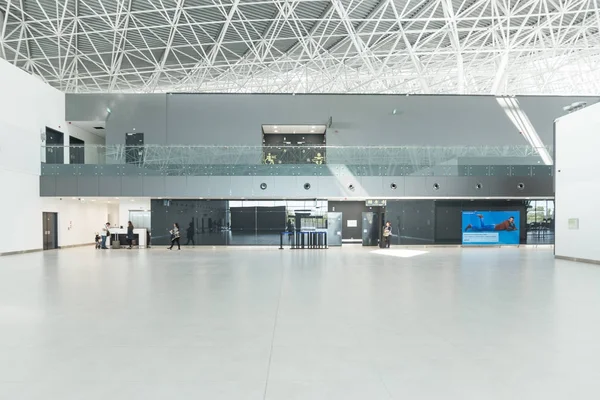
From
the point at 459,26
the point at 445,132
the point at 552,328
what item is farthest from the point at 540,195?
the point at 552,328

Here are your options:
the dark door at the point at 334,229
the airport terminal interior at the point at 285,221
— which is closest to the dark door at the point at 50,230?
the airport terminal interior at the point at 285,221

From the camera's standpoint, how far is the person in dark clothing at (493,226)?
31.4 m

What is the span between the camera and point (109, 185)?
28.5 metres

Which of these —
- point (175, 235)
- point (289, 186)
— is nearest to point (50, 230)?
point (175, 235)

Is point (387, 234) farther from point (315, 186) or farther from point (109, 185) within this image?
point (109, 185)

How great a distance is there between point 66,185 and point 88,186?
133cm

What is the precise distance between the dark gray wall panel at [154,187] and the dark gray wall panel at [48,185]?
18.7ft

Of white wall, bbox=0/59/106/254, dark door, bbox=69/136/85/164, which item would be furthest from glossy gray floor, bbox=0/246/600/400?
dark door, bbox=69/136/85/164

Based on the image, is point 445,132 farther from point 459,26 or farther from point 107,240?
point 107,240

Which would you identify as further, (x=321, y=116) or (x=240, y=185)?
(x=321, y=116)

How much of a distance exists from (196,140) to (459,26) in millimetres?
26621

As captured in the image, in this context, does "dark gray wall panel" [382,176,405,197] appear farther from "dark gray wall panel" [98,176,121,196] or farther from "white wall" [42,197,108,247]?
"white wall" [42,197,108,247]

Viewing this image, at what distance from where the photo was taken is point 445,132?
33219 millimetres

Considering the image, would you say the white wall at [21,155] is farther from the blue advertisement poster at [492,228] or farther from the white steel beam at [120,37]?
the blue advertisement poster at [492,228]
